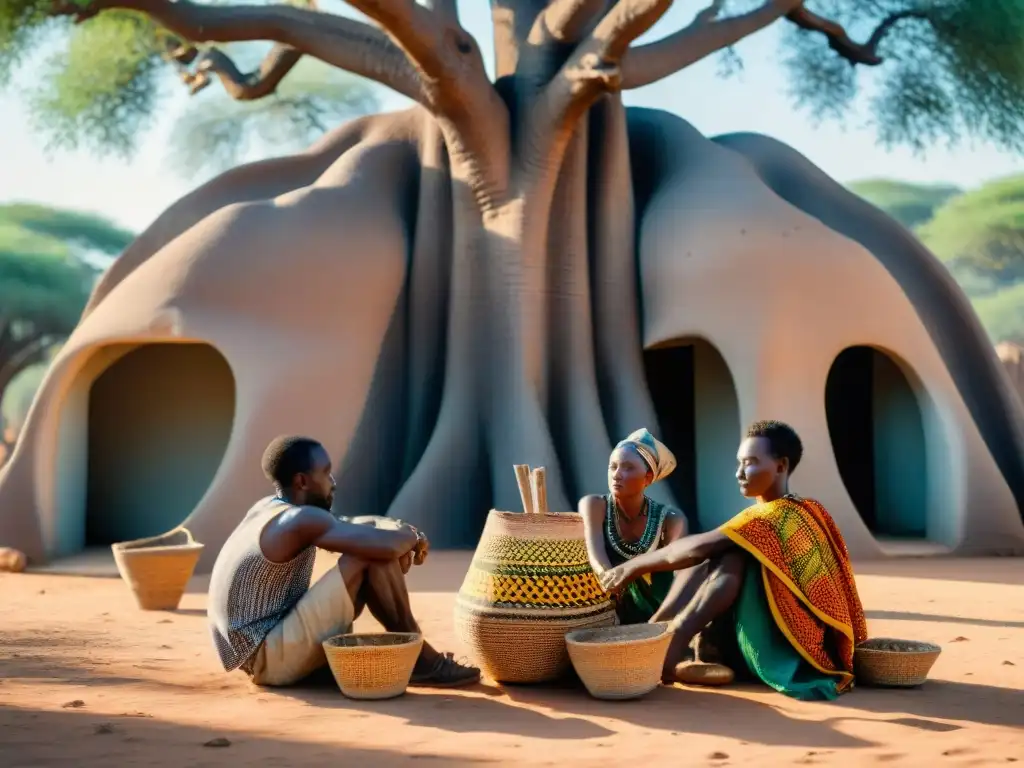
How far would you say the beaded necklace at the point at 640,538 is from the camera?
4.91 metres

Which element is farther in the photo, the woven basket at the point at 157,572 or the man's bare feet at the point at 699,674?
the woven basket at the point at 157,572

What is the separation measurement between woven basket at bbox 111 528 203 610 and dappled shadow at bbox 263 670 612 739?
2634mm

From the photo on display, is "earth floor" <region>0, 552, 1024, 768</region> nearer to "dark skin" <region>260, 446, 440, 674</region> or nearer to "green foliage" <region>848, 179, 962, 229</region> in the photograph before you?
"dark skin" <region>260, 446, 440, 674</region>

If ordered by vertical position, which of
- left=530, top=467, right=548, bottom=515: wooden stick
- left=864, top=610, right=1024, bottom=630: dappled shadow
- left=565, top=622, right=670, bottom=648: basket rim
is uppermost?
left=530, top=467, right=548, bottom=515: wooden stick

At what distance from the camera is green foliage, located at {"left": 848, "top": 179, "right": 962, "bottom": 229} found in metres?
37.2

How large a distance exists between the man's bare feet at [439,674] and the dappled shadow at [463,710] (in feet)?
0.13

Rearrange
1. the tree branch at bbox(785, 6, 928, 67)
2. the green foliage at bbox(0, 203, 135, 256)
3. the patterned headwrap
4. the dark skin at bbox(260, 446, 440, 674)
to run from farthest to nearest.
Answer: the green foliage at bbox(0, 203, 135, 256)
the tree branch at bbox(785, 6, 928, 67)
the patterned headwrap
the dark skin at bbox(260, 446, 440, 674)

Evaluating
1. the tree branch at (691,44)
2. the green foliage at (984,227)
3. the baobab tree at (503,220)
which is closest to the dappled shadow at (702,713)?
the baobab tree at (503,220)

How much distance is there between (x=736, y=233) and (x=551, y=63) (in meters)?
2.28

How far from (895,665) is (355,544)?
1962 millimetres

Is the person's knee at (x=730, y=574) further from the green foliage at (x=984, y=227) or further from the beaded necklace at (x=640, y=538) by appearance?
the green foliage at (x=984, y=227)

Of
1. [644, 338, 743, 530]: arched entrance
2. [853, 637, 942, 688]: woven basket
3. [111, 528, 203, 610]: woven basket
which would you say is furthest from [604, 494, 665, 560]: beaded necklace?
[644, 338, 743, 530]: arched entrance

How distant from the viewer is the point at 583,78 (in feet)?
33.7

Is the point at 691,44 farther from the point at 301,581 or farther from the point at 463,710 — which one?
the point at 463,710
